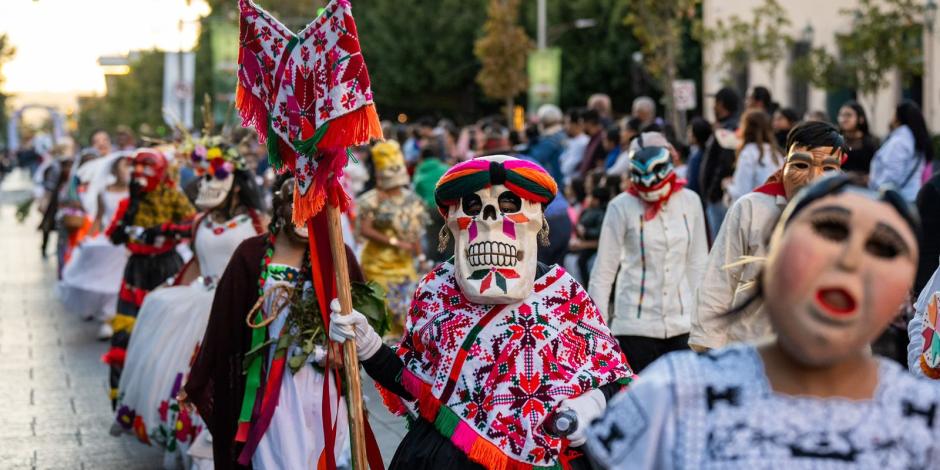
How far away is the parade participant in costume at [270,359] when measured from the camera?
668 centimetres

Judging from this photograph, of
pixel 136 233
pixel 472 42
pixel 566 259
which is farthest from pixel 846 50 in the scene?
pixel 472 42

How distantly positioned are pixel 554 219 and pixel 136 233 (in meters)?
3.11

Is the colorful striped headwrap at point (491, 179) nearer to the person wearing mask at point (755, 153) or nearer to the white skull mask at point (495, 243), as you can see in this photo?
the white skull mask at point (495, 243)

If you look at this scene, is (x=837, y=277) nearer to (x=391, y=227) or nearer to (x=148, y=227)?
(x=148, y=227)

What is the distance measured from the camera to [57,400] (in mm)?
11094

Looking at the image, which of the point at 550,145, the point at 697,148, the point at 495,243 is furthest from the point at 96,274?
the point at 495,243

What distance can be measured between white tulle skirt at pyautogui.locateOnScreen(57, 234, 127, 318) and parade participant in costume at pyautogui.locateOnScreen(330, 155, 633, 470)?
10.5 m

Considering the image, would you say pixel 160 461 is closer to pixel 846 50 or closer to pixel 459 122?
pixel 846 50

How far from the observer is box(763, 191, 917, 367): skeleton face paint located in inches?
110

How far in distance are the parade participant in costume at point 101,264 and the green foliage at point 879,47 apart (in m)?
11.3

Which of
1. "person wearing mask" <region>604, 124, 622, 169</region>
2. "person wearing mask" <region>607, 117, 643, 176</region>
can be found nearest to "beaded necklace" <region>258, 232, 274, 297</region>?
"person wearing mask" <region>607, 117, 643, 176</region>

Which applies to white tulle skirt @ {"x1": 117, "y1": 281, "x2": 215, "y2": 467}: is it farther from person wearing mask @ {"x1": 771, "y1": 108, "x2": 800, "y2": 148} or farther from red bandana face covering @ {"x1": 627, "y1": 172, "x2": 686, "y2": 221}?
person wearing mask @ {"x1": 771, "y1": 108, "x2": 800, "y2": 148}

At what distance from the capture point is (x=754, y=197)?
6.41 m

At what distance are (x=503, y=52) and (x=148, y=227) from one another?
3053 cm
